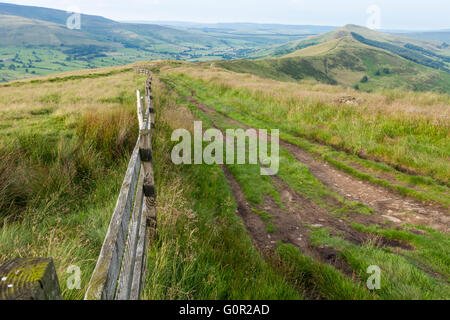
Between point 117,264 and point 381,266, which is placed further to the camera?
point 381,266

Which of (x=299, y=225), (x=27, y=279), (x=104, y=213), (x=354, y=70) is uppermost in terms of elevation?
(x=354, y=70)

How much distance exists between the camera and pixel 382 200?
6.78 m

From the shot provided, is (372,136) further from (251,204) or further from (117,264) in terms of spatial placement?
(117,264)

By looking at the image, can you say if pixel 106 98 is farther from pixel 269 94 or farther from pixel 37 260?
pixel 37 260

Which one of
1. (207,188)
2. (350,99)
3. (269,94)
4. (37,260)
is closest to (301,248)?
(207,188)

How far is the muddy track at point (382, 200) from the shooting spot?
5850mm

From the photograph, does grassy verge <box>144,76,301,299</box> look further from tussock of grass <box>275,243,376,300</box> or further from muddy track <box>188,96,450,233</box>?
muddy track <box>188,96,450,233</box>

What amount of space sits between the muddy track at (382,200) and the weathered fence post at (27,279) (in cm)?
668

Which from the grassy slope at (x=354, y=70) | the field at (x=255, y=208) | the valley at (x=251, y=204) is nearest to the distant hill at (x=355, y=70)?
the grassy slope at (x=354, y=70)

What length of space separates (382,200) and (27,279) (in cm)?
773

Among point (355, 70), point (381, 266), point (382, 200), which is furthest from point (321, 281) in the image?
point (355, 70)

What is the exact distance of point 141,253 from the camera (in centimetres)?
290

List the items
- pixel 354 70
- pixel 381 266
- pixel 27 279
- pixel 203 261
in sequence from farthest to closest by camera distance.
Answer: pixel 354 70 < pixel 381 266 < pixel 203 261 < pixel 27 279

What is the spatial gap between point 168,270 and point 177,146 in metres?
5.66
